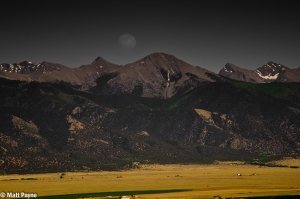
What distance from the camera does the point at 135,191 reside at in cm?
19962

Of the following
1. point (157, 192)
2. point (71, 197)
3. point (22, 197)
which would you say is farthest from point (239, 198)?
point (22, 197)

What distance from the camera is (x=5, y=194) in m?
178

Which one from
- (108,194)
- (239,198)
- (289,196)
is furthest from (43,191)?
(289,196)

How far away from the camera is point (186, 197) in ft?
536

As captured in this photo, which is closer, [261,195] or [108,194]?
[261,195]

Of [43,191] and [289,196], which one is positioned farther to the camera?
[43,191]

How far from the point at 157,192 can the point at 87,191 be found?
91.4ft

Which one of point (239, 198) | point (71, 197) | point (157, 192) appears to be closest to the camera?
point (239, 198)

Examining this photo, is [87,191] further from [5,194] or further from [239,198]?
[239,198]

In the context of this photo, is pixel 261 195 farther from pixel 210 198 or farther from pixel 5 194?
pixel 5 194

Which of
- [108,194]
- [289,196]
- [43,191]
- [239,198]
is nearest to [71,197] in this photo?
[108,194]

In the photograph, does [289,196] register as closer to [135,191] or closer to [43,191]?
[135,191]

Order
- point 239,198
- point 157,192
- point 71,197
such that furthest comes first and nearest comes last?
point 157,192 → point 71,197 → point 239,198

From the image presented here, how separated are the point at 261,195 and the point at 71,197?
64.2m
